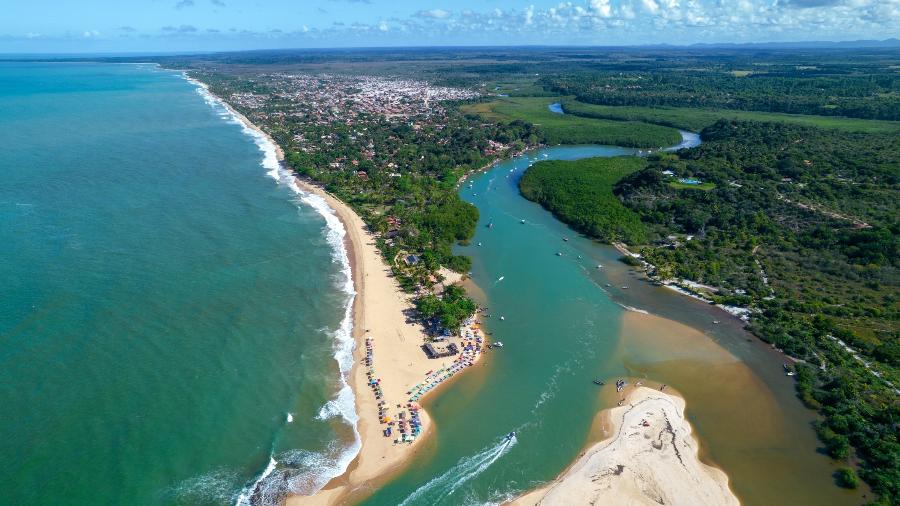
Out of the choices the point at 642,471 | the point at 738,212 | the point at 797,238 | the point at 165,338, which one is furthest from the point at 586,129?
the point at 165,338

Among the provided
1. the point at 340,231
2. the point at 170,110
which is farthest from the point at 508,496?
the point at 170,110

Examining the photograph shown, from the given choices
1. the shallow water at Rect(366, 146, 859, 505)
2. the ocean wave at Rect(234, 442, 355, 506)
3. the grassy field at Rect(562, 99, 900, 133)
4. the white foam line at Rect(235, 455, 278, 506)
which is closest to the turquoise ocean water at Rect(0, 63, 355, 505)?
the ocean wave at Rect(234, 442, 355, 506)

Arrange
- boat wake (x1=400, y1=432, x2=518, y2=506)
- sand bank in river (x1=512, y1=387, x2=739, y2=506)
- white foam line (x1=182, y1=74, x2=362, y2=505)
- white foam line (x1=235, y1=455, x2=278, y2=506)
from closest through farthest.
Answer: white foam line (x1=235, y1=455, x2=278, y2=506), boat wake (x1=400, y1=432, x2=518, y2=506), sand bank in river (x1=512, y1=387, x2=739, y2=506), white foam line (x1=182, y1=74, x2=362, y2=505)

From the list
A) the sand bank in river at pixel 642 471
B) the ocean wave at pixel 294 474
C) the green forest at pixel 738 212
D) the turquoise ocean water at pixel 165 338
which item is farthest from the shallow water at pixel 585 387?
the turquoise ocean water at pixel 165 338

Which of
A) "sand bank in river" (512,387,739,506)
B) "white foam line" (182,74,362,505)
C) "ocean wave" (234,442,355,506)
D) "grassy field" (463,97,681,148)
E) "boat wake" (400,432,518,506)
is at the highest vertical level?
"grassy field" (463,97,681,148)

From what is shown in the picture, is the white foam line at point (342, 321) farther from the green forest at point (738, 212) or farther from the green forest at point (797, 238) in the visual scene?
the green forest at point (797, 238)

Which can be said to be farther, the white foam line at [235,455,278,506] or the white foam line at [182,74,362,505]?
the white foam line at [182,74,362,505]

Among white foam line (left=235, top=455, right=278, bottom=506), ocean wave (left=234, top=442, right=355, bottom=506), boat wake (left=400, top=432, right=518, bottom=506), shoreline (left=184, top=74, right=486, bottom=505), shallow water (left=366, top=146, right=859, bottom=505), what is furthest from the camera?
shallow water (left=366, top=146, right=859, bottom=505)

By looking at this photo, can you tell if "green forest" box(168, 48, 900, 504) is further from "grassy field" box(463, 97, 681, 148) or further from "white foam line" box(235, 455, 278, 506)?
"white foam line" box(235, 455, 278, 506)
